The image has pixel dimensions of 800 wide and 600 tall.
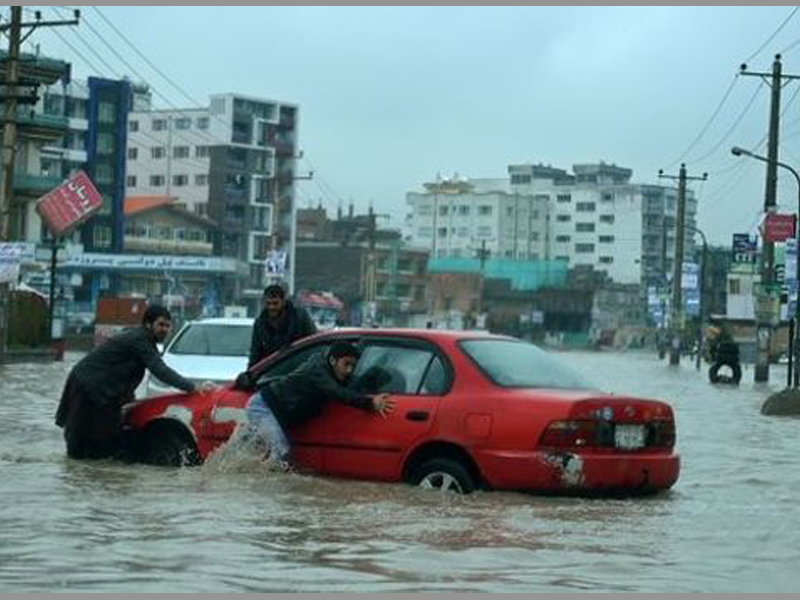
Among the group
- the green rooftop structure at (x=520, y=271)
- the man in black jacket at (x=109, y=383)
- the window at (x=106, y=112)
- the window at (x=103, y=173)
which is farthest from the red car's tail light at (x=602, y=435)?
the green rooftop structure at (x=520, y=271)

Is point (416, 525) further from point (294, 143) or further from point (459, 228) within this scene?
point (459, 228)

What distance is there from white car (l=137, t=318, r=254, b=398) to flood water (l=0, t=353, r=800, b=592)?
3.52 meters

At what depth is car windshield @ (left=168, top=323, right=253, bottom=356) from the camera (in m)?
18.2

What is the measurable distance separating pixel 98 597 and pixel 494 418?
Result: 3984 mm

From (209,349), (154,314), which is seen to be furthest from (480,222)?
(154,314)

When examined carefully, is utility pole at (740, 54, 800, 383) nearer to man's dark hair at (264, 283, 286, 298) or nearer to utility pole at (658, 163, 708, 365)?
utility pole at (658, 163, 708, 365)

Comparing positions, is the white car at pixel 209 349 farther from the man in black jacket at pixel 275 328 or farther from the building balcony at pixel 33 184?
the building balcony at pixel 33 184

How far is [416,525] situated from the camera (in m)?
9.81

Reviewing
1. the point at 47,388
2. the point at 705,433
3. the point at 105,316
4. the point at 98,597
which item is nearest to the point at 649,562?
the point at 98,597

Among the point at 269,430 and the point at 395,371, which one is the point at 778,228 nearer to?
the point at 395,371

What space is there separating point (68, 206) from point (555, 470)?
1310 inches

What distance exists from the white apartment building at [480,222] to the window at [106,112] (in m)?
56.0

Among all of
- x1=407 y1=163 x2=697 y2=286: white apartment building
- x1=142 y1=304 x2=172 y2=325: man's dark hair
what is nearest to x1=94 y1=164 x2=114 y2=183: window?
x1=407 y1=163 x2=697 y2=286: white apartment building

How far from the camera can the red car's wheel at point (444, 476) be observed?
1077 centimetres
